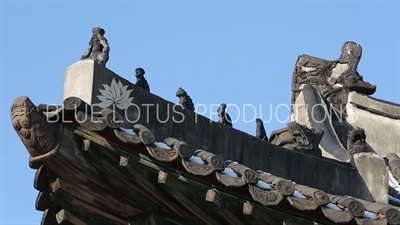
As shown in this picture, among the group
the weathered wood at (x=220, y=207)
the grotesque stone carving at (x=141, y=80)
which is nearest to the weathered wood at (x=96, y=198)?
the weathered wood at (x=220, y=207)

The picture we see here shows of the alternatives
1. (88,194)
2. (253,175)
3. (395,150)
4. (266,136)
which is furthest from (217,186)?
(395,150)

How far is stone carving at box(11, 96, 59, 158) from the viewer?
13680 millimetres

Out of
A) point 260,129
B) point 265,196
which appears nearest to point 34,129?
point 265,196

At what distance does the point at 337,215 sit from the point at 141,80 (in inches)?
116

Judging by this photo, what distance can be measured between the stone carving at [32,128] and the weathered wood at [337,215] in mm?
2790

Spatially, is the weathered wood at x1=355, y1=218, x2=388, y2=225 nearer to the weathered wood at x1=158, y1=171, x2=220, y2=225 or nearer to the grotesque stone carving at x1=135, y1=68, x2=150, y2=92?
the weathered wood at x1=158, y1=171, x2=220, y2=225

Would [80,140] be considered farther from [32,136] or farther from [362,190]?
[362,190]

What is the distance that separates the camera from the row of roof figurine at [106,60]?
15.3m

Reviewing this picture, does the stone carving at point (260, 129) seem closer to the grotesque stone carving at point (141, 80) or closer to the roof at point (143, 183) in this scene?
the grotesque stone carving at point (141, 80)

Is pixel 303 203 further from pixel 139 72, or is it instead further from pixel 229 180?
pixel 139 72

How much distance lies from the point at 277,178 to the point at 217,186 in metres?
0.74

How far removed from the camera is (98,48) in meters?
15.5

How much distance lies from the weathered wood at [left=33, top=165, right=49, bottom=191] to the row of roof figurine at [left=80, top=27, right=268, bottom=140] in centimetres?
139

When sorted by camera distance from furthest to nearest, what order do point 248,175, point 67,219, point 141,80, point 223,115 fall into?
point 223,115 < point 141,80 < point 67,219 < point 248,175
